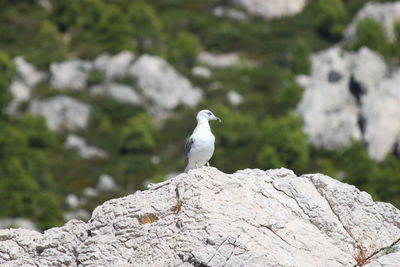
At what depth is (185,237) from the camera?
16984 mm

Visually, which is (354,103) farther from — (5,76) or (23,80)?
(23,80)

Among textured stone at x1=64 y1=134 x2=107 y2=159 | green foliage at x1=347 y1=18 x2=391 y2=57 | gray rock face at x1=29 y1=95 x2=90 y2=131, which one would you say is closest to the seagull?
textured stone at x1=64 y1=134 x2=107 y2=159

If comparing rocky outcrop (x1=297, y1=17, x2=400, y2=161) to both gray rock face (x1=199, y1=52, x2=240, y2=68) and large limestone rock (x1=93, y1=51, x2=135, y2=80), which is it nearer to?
large limestone rock (x1=93, y1=51, x2=135, y2=80)

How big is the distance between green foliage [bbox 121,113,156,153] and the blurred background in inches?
8.9

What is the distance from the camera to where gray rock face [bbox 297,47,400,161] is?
8512cm

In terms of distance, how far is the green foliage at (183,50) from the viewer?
406 ft

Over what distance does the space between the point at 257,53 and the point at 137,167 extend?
150ft

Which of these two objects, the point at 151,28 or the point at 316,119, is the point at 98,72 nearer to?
the point at 151,28

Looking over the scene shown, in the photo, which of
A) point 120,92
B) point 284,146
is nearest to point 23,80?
point 120,92

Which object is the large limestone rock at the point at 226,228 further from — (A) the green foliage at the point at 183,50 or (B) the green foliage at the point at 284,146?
(A) the green foliage at the point at 183,50

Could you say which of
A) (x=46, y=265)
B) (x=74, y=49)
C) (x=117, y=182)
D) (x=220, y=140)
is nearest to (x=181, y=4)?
(x=74, y=49)

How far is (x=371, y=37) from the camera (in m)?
102

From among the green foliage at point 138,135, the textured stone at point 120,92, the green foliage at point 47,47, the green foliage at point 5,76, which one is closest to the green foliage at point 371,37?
the green foliage at point 138,135

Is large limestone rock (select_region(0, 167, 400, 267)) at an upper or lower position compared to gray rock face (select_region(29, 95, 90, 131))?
lower
